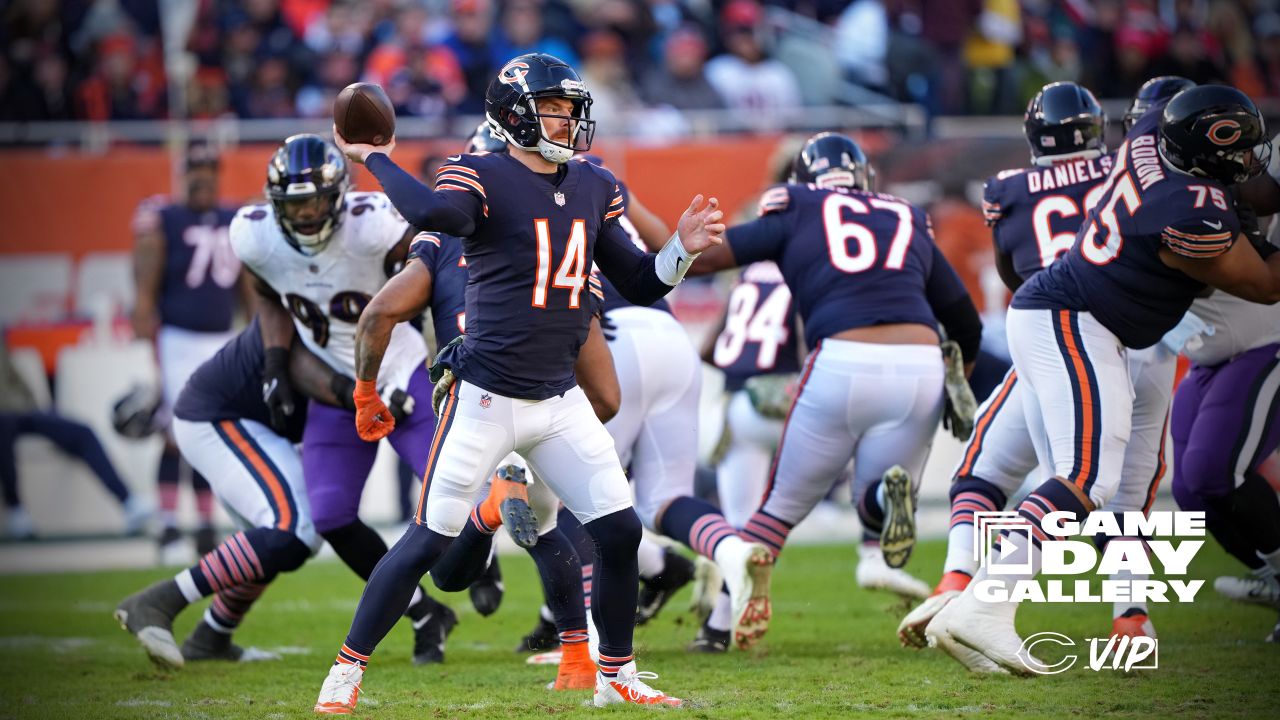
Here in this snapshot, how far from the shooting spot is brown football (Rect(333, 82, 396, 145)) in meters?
4.51

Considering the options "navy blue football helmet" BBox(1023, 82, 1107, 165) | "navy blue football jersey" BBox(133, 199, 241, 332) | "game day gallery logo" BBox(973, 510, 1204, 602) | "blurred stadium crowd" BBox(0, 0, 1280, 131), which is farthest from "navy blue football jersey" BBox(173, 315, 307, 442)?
"blurred stadium crowd" BBox(0, 0, 1280, 131)

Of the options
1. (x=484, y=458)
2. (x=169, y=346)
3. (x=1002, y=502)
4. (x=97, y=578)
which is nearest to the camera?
(x=484, y=458)

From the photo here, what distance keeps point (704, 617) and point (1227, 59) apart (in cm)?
1071

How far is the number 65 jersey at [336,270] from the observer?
5.77m

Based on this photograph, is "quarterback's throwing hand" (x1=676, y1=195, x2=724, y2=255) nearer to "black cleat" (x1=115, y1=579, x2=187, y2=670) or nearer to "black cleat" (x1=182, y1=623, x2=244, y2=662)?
"black cleat" (x1=115, y1=579, x2=187, y2=670)

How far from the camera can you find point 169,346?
941 cm

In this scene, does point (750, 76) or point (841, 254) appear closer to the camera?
point (841, 254)

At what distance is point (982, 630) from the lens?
188 inches

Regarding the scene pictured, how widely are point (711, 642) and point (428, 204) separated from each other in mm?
2465

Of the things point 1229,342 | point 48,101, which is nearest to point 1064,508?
point 1229,342

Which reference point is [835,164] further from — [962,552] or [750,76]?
[750,76]

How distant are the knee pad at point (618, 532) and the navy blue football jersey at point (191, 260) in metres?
5.44

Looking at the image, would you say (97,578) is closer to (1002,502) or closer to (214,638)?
(214,638)

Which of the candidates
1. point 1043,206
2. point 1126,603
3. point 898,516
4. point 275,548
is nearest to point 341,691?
point 275,548
